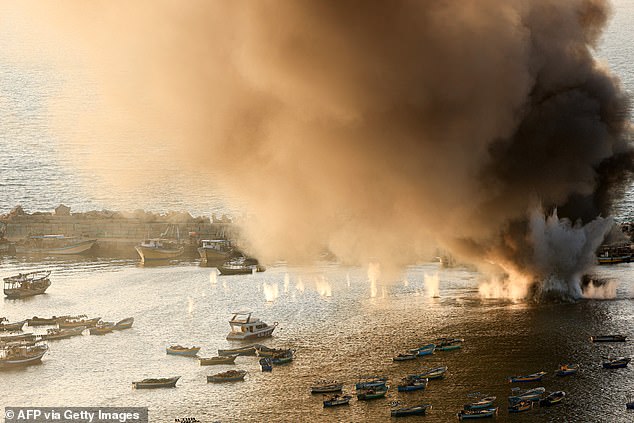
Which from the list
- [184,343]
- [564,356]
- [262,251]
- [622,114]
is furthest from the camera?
[262,251]

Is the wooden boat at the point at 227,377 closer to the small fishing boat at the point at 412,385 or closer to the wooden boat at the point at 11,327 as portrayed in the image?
the small fishing boat at the point at 412,385

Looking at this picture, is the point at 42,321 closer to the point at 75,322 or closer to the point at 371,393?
the point at 75,322

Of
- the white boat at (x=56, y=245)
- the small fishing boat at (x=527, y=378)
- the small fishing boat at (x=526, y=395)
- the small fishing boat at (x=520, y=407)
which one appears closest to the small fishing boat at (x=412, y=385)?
the small fishing boat at (x=527, y=378)

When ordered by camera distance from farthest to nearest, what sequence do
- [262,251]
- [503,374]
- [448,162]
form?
1. [262,251]
2. [448,162]
3. [503,374]

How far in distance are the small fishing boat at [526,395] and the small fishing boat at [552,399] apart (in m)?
0.52

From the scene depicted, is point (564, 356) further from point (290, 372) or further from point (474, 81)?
point (474, 81)

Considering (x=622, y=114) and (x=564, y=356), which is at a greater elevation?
(x=622, y=114)

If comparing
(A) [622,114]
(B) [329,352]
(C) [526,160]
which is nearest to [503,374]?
(B) [329,352]

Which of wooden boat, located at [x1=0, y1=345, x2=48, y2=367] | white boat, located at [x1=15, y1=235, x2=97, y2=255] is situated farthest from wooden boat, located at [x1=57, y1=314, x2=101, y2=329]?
white boat, located at [x1=15, y1=235, x2=97, y2=255]

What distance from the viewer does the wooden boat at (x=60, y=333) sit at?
328 ft

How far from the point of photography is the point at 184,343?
9450 centimetres

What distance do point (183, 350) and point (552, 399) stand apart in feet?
121

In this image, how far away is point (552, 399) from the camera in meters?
69.6

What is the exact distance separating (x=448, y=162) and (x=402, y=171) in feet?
17.9
